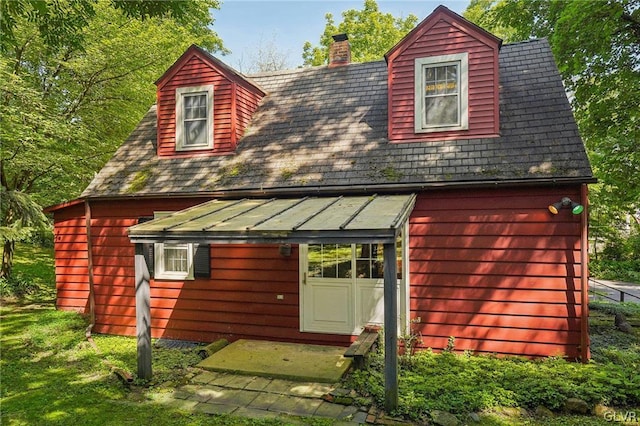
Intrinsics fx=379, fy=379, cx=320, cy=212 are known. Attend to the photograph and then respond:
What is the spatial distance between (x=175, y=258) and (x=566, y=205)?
7.21 m

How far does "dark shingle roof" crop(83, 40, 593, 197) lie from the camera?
6.25m

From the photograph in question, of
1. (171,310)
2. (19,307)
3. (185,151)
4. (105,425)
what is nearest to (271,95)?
(185,151)

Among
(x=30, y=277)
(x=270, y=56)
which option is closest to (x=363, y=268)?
(x=30, y=277)

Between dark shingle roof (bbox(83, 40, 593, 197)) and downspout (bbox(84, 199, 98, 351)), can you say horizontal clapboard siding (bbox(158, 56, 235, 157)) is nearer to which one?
dark shingle roof (bbox(83, 40, 593, 197))

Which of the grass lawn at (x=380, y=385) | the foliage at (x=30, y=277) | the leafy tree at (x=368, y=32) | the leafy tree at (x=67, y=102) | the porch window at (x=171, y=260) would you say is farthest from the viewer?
the leafy tree at (x=368, y=32)

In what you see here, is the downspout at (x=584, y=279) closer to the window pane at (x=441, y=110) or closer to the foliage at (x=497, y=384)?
the foliage at (x=497, y=384)

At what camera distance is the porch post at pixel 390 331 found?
4.46 m

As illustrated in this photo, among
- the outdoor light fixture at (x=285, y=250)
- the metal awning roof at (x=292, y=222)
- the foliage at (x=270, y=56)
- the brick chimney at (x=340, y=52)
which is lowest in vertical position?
the outdoor light fixture at (x=285, y=250)

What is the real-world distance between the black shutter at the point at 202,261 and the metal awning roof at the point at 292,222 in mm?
1107

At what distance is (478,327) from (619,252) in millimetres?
18735

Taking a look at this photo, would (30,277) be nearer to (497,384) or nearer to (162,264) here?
(162,264)

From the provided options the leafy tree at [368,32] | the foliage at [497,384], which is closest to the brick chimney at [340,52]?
the foliage at [497,384]

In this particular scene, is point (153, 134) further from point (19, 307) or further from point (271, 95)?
point (19, 307)

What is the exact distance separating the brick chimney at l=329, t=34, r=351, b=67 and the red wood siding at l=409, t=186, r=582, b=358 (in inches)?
208
